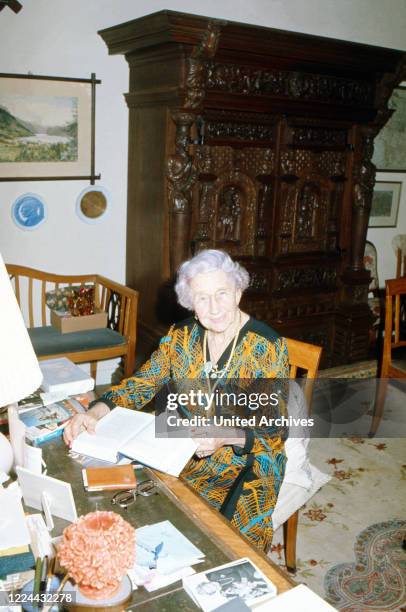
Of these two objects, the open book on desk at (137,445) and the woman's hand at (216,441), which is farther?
the woman's hand at (216,441)

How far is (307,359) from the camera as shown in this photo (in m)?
2.06

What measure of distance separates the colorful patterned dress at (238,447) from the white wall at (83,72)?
1826mm

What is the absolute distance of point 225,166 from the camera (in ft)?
11.2

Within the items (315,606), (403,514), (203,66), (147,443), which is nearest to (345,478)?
(403,514)

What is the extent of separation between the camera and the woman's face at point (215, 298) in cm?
193

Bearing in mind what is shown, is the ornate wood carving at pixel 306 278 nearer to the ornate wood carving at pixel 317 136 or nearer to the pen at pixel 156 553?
the ornate wood carving at pixel 317 136

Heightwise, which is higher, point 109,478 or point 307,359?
point 307,359

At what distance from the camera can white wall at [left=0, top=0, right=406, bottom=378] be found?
333cm

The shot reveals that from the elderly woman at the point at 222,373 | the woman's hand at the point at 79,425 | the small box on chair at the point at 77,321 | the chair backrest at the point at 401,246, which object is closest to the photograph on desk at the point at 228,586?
the elderly woman at the point at 222,373

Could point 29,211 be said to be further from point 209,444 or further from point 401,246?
point 401,246

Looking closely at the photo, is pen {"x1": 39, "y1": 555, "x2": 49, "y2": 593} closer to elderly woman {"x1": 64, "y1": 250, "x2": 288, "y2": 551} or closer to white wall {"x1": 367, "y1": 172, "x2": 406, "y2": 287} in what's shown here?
elderly woman {"x1": 64, "y1": 250, "x2": 288, "y2": 551}

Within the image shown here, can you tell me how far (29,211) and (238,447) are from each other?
229cm

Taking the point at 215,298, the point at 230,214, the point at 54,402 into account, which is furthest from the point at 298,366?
the point at 230,214

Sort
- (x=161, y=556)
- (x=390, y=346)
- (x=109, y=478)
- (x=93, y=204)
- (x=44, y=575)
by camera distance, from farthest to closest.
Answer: (x=93, y=204)
(x=390, y=346)
(x=109, y=478)
(x=161, y=556)
(x=44, y=575)
